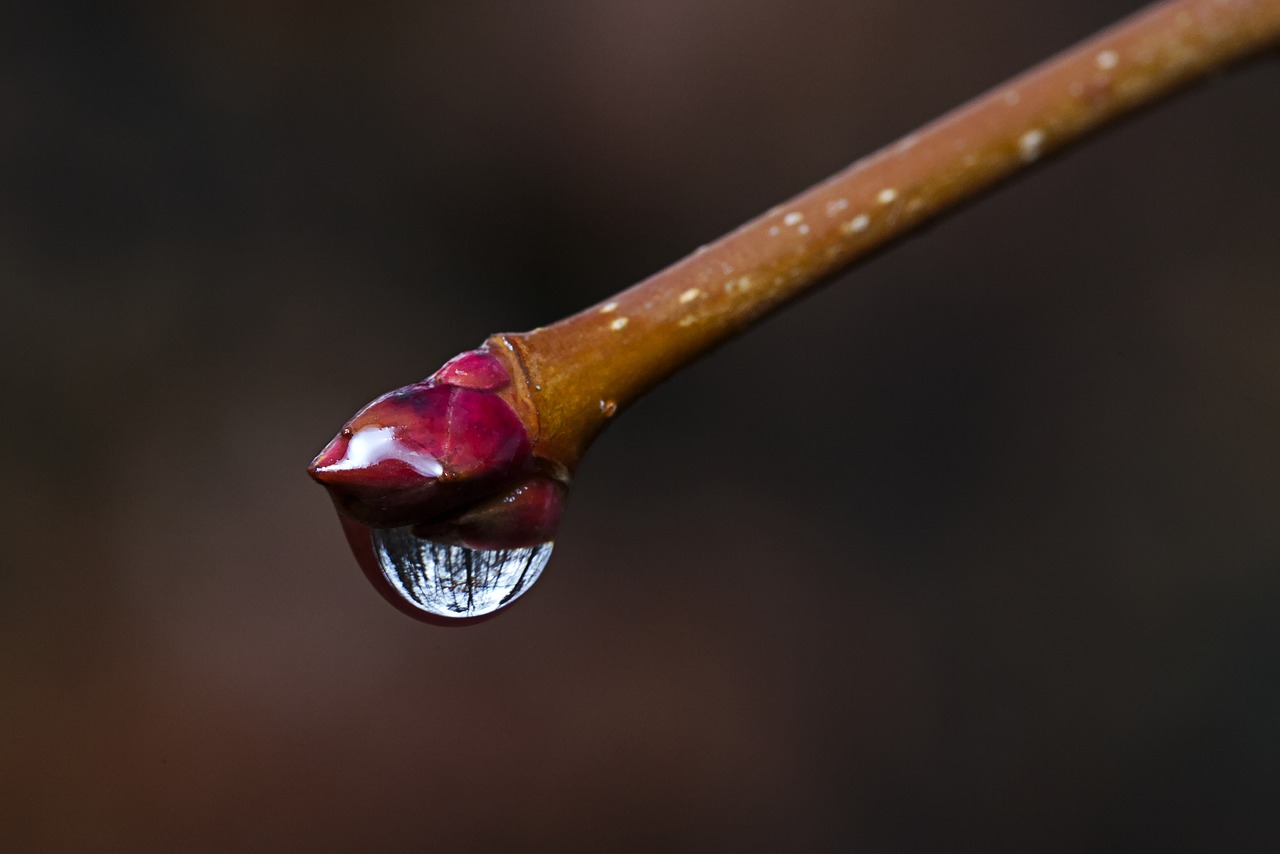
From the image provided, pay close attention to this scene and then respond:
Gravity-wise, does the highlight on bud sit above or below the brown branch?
below

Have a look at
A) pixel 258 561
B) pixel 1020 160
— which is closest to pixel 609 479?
pixel 258 561

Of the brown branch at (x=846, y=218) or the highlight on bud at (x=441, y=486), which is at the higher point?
the brown branch at (x=846, y=218)

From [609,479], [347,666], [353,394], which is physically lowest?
[347,666]

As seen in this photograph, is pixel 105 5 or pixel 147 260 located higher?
pixel 105 5

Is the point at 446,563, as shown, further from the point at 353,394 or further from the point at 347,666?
the point at 353,394

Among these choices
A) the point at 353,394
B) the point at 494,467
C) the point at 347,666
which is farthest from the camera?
the point at 353,394
